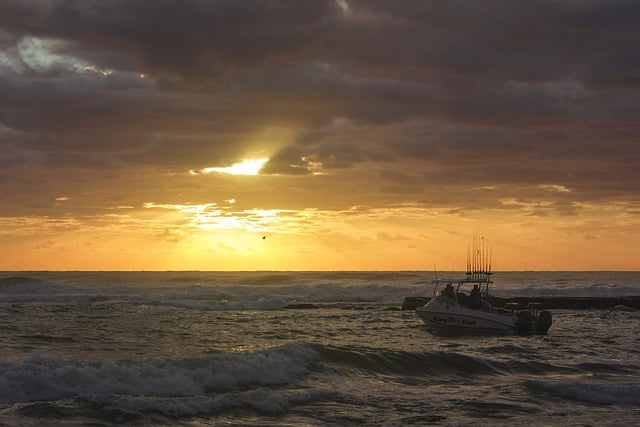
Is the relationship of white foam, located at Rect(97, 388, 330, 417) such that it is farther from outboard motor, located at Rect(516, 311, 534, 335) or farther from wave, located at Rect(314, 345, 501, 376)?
outboard motor, located at Rect(516, 311, 534, 335)

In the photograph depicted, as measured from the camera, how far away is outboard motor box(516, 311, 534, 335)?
3619 cm

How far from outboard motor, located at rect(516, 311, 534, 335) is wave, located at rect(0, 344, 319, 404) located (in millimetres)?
17676

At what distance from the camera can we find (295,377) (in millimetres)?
21469

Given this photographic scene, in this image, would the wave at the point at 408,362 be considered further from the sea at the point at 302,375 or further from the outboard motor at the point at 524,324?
the outboard motor at the point at 524,324

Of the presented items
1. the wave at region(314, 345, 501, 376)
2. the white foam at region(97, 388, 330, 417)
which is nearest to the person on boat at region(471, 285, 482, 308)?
the wave at region(314, 345, 501, 376)

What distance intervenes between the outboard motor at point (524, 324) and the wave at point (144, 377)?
17.7m

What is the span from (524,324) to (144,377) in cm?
2302

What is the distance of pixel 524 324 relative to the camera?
36.3m

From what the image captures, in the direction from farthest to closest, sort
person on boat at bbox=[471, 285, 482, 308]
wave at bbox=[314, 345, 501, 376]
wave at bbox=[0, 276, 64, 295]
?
wave at bbox=[0, 276, 64, 295]
person on boat at bbox=[471, 285, 482, 308]
wave at bbox=[314, 345, 501, 376]

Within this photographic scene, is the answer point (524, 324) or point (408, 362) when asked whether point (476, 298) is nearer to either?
point (524, 324)

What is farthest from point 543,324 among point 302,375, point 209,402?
point 209,402

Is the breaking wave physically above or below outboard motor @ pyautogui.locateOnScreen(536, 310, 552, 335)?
below

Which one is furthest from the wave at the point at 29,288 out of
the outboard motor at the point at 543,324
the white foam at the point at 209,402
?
the white foam at the point at 209,402

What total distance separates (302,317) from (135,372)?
27.5 metres
